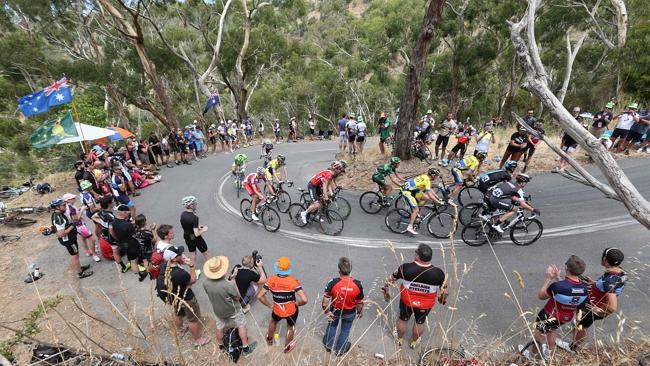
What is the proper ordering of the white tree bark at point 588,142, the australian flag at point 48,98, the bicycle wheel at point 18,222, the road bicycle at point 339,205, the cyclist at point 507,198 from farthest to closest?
the australian flag at point 48,98 → the bicycle wheel at point 18,222 → the road bicycle at point 339,205 → the cyclist at point 507,198 → the white tree bark at point 588,142

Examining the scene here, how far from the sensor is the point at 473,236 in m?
8.33

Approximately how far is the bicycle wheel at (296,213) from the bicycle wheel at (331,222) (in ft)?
1.90

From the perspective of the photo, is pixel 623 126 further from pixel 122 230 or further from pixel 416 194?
pixel 122 230

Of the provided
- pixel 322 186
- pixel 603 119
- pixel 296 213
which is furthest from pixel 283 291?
pixel 603 119

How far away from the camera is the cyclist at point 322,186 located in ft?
29.9

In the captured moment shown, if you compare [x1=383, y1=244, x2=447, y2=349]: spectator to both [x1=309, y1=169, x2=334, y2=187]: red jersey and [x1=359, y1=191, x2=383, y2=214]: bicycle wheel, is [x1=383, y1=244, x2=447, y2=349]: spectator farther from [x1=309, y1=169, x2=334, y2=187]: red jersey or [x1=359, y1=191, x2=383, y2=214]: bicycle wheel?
[x1=359, y1=191, x2=383, y2=214]: bicycle wheel

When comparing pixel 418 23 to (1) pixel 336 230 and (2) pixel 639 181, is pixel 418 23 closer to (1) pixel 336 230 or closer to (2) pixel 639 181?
(2) pixel 639 181

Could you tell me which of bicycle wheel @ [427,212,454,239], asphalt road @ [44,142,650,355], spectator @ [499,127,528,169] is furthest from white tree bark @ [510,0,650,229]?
spectator @ [499,127,528,169]

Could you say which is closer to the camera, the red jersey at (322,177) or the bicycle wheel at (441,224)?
the bicycle wheel at (441,224)

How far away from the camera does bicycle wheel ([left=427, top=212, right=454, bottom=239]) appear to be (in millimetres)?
8816

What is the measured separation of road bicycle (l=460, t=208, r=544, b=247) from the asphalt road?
184 mm

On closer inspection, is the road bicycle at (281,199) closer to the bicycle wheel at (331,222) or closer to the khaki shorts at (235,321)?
the bicycle wheel at (331,222)

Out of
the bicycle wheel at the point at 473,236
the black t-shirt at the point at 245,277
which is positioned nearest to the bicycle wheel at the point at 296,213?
the black t-shirt at the point at 245,277

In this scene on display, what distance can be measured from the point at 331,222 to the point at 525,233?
199 inches
